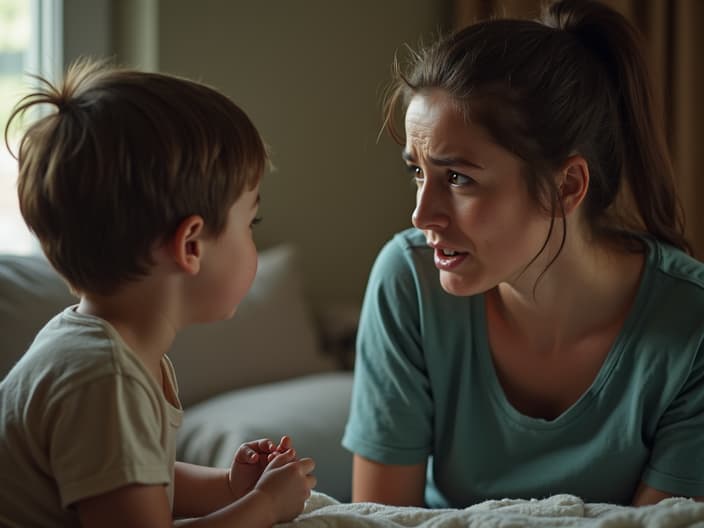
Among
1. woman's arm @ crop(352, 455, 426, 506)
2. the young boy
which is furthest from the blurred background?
the young boy

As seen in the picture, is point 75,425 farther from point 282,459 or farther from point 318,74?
point 318,74

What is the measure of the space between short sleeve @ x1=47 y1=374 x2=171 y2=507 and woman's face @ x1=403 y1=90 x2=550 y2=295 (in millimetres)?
578

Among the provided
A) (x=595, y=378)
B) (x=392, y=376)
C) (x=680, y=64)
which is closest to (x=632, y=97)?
(x=595, y=378)

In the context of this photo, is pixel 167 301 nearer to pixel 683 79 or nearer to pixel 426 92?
pixel 426 92

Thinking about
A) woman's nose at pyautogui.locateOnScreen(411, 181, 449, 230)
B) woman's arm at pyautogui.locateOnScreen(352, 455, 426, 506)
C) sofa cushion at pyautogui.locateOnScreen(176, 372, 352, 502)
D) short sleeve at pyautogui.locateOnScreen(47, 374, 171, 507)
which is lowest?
sofa cushion at pyautogui.locateOnScreen(176, 372, 352, 502)

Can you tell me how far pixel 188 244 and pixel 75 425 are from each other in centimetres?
24

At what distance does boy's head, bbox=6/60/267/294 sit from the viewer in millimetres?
990

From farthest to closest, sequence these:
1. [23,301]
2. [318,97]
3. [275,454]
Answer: [318,97], [23,301], [275,454]

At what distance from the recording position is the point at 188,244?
41.8 inches

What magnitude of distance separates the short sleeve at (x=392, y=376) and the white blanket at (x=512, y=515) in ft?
1.04

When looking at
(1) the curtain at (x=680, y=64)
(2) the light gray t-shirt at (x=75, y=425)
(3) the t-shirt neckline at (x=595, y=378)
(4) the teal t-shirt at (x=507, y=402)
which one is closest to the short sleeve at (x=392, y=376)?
(4) the teal t-shirt at (x=507, y=402)

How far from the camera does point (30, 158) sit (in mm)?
1023

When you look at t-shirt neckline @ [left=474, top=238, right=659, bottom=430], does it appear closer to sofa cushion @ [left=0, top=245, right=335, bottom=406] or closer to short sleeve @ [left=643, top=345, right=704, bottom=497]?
short sleeve @ [left=643, top=345, right=704, bottom=497]

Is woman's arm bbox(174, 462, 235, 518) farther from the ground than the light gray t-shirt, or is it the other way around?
the light gray t-shirt
